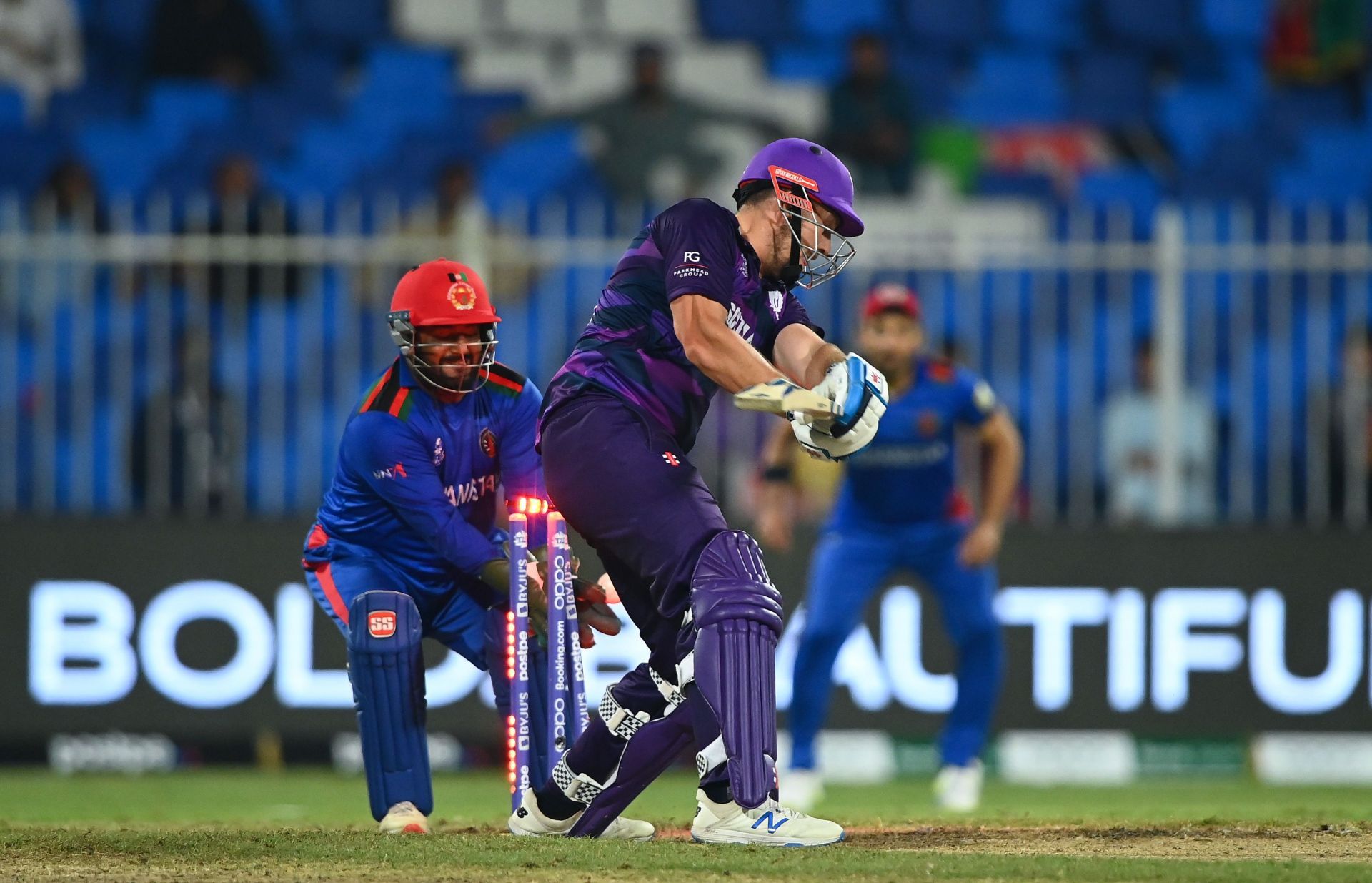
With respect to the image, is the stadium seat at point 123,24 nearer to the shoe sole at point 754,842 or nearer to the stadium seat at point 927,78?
the stadium seat at point 927,78

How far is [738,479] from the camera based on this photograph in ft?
37.6

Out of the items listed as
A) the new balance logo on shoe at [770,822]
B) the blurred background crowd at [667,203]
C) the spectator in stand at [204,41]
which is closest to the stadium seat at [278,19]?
the blurred background crowd at [667,203]

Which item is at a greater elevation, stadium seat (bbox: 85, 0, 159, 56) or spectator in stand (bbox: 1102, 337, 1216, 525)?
stadium seat (bbox: 85, 0, 159, 56)

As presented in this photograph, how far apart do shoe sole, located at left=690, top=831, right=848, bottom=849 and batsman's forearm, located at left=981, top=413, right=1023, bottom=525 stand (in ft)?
14.1

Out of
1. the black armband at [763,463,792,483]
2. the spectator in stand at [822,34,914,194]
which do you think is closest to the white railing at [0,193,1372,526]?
the black armband at [763,463,792,483]

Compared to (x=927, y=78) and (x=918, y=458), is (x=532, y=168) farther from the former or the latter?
(x=918, y=458)

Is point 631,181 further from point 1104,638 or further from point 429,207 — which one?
point 1104,638

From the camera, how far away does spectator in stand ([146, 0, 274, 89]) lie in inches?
602

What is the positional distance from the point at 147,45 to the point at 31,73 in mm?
1018

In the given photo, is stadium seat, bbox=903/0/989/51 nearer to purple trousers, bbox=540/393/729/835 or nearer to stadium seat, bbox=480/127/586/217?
stadium seat, bbox=480/127/586/217

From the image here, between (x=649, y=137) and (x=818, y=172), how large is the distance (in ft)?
30.5

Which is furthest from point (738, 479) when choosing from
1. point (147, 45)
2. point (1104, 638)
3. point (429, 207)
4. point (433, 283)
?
point (147, 45)

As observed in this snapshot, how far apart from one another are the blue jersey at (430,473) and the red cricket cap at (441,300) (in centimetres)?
28

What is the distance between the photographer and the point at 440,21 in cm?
1641
